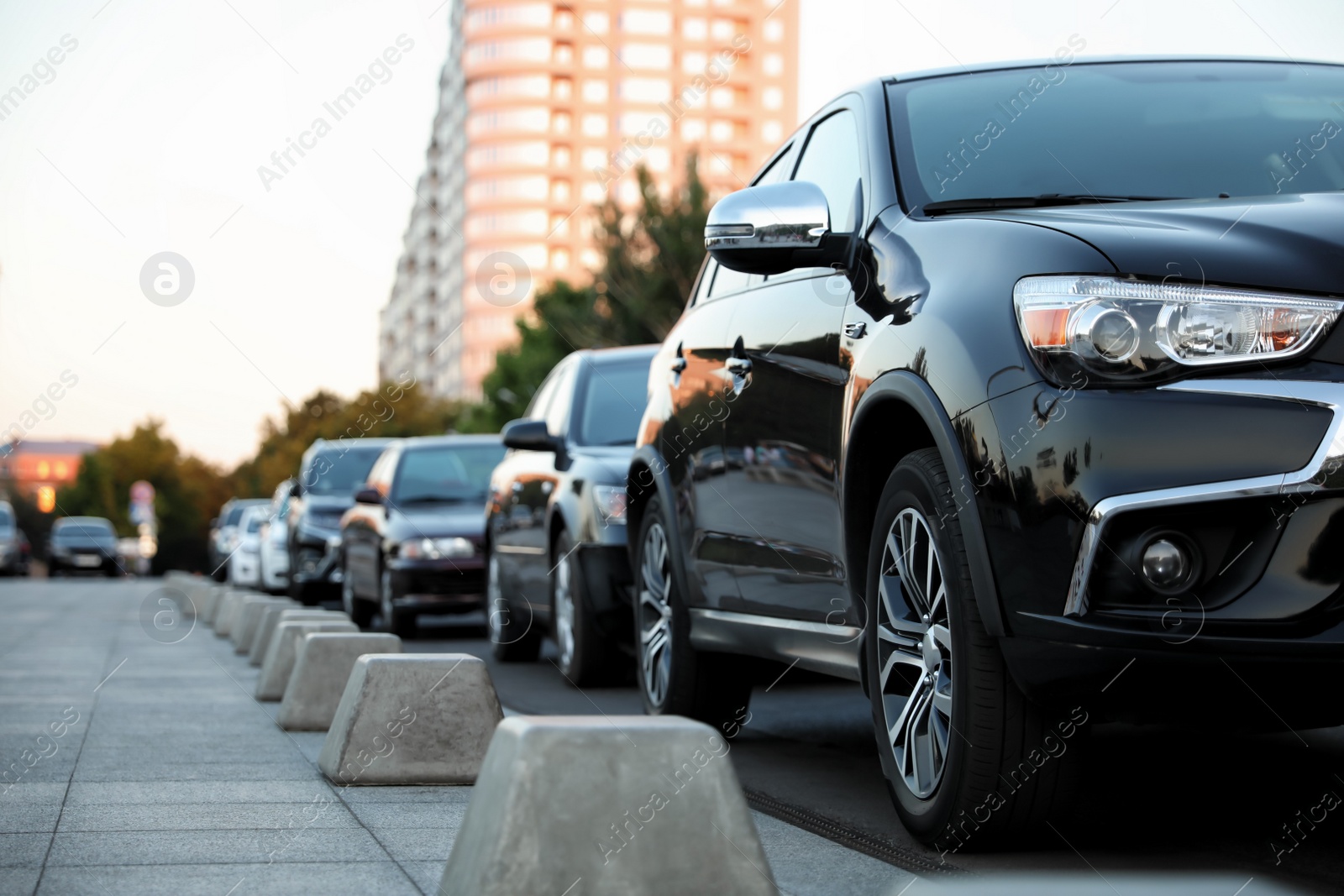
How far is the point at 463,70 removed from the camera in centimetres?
13800

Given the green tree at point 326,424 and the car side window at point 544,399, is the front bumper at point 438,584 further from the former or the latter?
the green tree at point 326,424

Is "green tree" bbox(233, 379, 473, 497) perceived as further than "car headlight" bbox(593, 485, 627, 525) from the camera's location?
Yes

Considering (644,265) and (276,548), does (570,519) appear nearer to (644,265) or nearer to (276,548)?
(276,548)

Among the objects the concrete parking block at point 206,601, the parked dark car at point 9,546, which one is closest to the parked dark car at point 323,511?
the concrete parking block at point 206,601

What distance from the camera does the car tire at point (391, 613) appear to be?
528 inches

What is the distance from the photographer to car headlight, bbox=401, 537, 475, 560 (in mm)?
13328

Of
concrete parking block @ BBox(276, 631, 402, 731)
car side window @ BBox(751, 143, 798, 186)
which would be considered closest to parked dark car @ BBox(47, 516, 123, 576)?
concrete parking block @ BBox(276, 631, 402, 731)

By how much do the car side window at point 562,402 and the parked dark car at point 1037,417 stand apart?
4.33 metres

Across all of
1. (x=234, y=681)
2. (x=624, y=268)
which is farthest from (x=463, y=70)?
(x=234, y=681)

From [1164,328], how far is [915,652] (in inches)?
42.3

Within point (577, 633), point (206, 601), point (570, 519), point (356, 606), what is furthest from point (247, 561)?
point (577, 633)

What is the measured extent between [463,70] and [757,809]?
138 m

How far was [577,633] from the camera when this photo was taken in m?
8.70

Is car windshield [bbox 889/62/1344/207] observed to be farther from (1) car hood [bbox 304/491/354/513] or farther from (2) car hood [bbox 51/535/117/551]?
(2) car hood [bbox 51/535/117/551]
